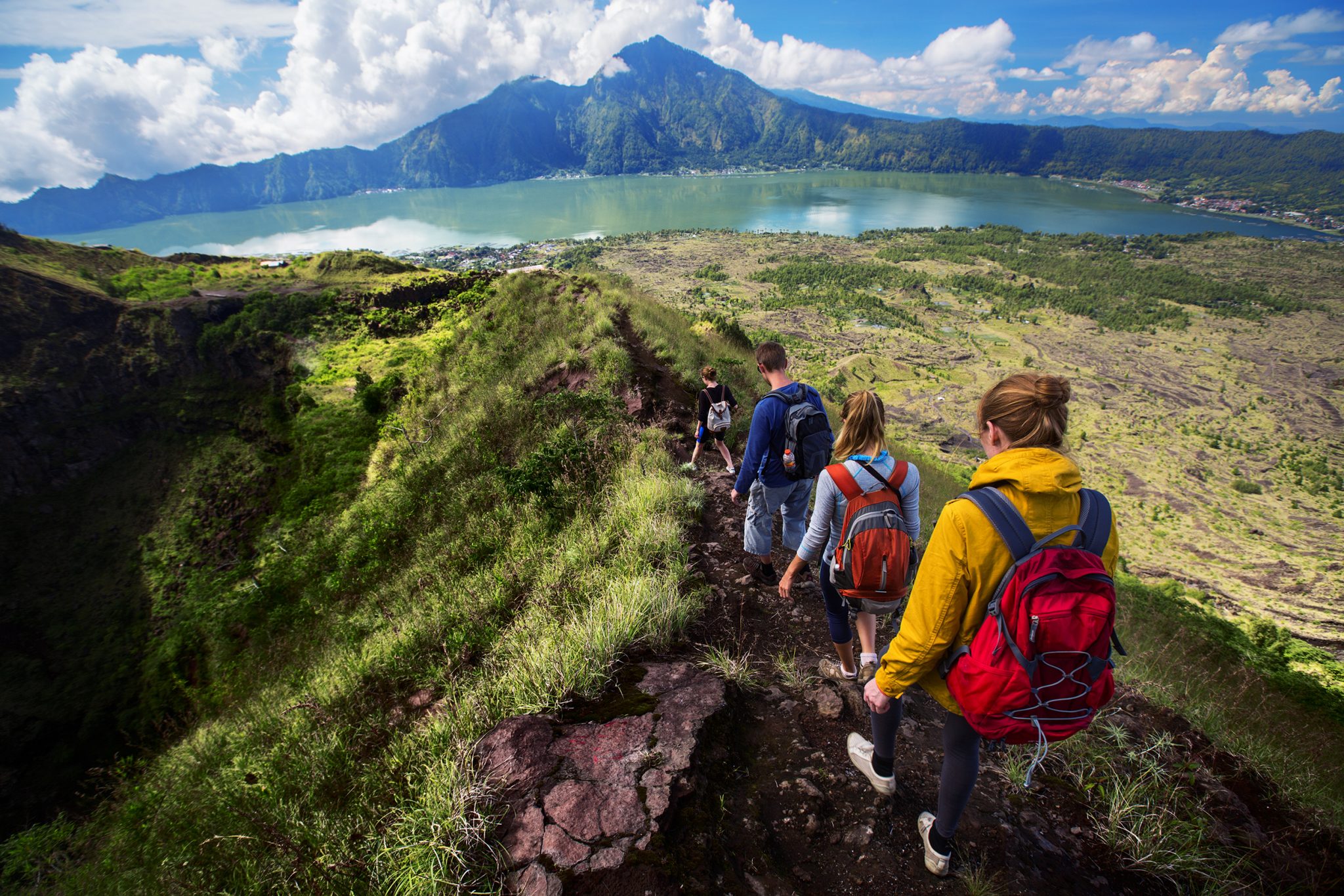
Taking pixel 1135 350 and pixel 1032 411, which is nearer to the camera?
pixel 1032 411

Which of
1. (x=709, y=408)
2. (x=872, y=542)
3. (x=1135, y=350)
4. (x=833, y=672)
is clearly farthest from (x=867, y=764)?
(x=1135, y=350)

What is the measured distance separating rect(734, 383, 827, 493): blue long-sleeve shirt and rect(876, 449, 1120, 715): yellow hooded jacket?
6.09ft

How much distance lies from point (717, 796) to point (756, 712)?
0.63 meters

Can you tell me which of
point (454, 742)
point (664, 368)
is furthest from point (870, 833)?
point (664, 368)

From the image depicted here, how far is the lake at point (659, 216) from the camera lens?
9481cm

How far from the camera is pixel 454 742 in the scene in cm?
253

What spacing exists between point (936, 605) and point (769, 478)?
81.8 inches

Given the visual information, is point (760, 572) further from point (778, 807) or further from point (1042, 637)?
point (1042, 637)

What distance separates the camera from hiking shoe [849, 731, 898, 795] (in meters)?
2.44

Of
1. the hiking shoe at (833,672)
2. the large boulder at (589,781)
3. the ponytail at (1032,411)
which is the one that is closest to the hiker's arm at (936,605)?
the ponytail at (1032,411)

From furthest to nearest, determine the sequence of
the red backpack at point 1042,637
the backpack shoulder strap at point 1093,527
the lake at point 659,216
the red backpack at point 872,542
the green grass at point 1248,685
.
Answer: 1. the lake at point 659,216
2. the green grass at point 1248,685
3. the red backpack at point 872,542
4. the backpack shoulder strap at point 1093,527
5. the red backpack at point 1042,637

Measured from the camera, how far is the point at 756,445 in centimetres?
371

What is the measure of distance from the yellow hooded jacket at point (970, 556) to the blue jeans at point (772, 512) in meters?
2.00

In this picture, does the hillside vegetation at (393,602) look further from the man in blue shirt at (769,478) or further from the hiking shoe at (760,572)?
the man in blue shirt at (769,478)
